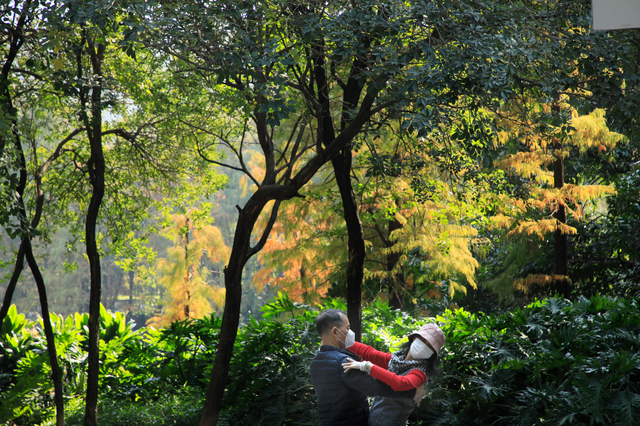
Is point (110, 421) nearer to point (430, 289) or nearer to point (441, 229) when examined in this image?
point (441, 229)

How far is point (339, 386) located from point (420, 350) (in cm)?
50

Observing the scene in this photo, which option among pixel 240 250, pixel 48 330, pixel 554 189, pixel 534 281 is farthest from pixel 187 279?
pixel 240 250

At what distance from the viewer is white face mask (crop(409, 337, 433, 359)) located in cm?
288

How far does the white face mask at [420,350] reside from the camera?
2.88 m

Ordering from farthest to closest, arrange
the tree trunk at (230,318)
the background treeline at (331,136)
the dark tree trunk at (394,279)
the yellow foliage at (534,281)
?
the dark tree trunk at (394,279), the yellow foliage at (534,281), the tree trunk at (230,318), the background treeline at (331,136)

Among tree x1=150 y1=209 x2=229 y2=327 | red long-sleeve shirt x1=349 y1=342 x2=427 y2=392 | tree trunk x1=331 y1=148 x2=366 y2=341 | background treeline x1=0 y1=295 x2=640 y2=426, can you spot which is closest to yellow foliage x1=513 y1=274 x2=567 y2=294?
background treeline x1=0 y1=295 x2=640 y2=426

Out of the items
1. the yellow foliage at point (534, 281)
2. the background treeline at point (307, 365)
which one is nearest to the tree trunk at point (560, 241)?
the yellow foliage at point (534, 281)

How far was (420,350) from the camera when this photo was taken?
288 centimetres

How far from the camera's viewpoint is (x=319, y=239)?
13422mm

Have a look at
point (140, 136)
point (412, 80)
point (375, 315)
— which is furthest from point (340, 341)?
point (140, 136)

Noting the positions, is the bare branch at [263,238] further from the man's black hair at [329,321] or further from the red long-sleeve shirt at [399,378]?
the red long-sleeve shirt at [399,378]

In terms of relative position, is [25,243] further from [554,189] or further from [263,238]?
[554,189]

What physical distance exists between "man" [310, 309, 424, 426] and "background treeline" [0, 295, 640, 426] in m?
1.77

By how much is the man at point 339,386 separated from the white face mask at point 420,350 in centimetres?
17
